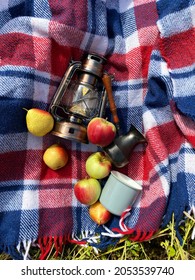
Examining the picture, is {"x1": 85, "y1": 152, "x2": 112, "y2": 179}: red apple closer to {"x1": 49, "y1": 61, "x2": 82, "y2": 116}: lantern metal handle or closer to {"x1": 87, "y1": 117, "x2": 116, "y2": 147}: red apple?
{"x1": 87, "y1": 117, "x2": 116, "y2": 147}: red apple

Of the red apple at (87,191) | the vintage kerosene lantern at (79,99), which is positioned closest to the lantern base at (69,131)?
the vintage kerosene lantern at (79,99)

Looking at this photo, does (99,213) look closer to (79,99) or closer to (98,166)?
(98,166)

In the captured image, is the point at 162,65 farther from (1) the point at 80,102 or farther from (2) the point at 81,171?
(2) the point at 81,171

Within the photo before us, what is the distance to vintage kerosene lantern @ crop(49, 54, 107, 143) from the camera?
133 cm

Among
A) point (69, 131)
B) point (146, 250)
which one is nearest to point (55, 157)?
point (69, 131)

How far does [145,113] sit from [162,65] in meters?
0.20

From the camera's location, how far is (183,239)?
4.46 feet

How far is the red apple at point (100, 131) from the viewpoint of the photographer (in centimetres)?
129

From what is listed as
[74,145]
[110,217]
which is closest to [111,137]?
[74,145]

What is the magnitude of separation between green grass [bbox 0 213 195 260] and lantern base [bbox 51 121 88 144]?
45 centimetres

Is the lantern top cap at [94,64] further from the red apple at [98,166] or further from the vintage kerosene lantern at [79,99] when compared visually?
the red apple at [98,166]

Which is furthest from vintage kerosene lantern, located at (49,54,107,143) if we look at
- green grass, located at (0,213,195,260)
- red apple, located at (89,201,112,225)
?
green grass, located at (0,213,195,260)

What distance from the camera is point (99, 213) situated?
1367mm

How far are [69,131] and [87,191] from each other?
0.24 m
